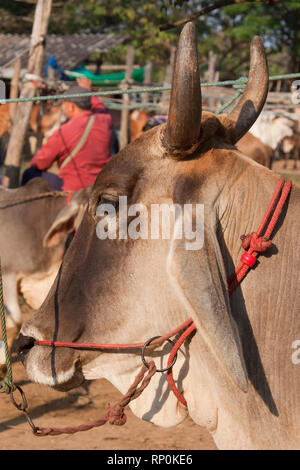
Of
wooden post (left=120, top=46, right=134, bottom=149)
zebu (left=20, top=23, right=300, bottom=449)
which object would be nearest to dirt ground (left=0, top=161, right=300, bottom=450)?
zebu (left=20, top=23, right=300, bottom=449)

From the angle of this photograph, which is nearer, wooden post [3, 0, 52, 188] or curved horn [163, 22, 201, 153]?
curved horn [163, 22, 201, 153]

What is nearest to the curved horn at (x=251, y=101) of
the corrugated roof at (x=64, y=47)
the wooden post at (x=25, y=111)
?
the wooden post at (x=25, y=111)

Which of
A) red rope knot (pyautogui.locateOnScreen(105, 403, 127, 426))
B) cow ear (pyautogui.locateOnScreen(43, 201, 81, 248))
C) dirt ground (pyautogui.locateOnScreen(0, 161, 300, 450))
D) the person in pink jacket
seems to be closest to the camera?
red rope knot (pyautogui.locateOnScreen(105, 403, 127, 426))

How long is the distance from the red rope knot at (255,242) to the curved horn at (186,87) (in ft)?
1.31

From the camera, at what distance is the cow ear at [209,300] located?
1733 mm

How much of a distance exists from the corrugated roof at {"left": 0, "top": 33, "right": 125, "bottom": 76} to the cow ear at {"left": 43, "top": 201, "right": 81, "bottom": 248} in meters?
15.4

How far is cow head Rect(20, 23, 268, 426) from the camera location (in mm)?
1758

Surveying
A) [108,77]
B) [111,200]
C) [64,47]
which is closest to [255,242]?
[111,200]

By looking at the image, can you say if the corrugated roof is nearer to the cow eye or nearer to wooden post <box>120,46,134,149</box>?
wooden post <box>120,46,134,149</box>

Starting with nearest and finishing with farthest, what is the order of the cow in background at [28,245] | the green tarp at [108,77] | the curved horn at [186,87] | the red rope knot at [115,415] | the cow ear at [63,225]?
1. the curved horn at [186,87]
2. the red rope knot at [115,415]
3. the cow ear at [63,225]
4. the cow in background at [28,245]
5. the green tarp at [108,77]

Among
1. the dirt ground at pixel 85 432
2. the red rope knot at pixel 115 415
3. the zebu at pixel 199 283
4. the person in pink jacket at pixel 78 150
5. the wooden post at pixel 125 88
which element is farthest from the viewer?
the wooden post at pixel 125 88

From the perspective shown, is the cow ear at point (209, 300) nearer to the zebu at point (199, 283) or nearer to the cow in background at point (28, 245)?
the zebu at point (199, 283)

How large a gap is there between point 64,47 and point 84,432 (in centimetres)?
2074

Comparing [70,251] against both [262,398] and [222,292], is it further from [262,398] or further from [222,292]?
[262,398]
